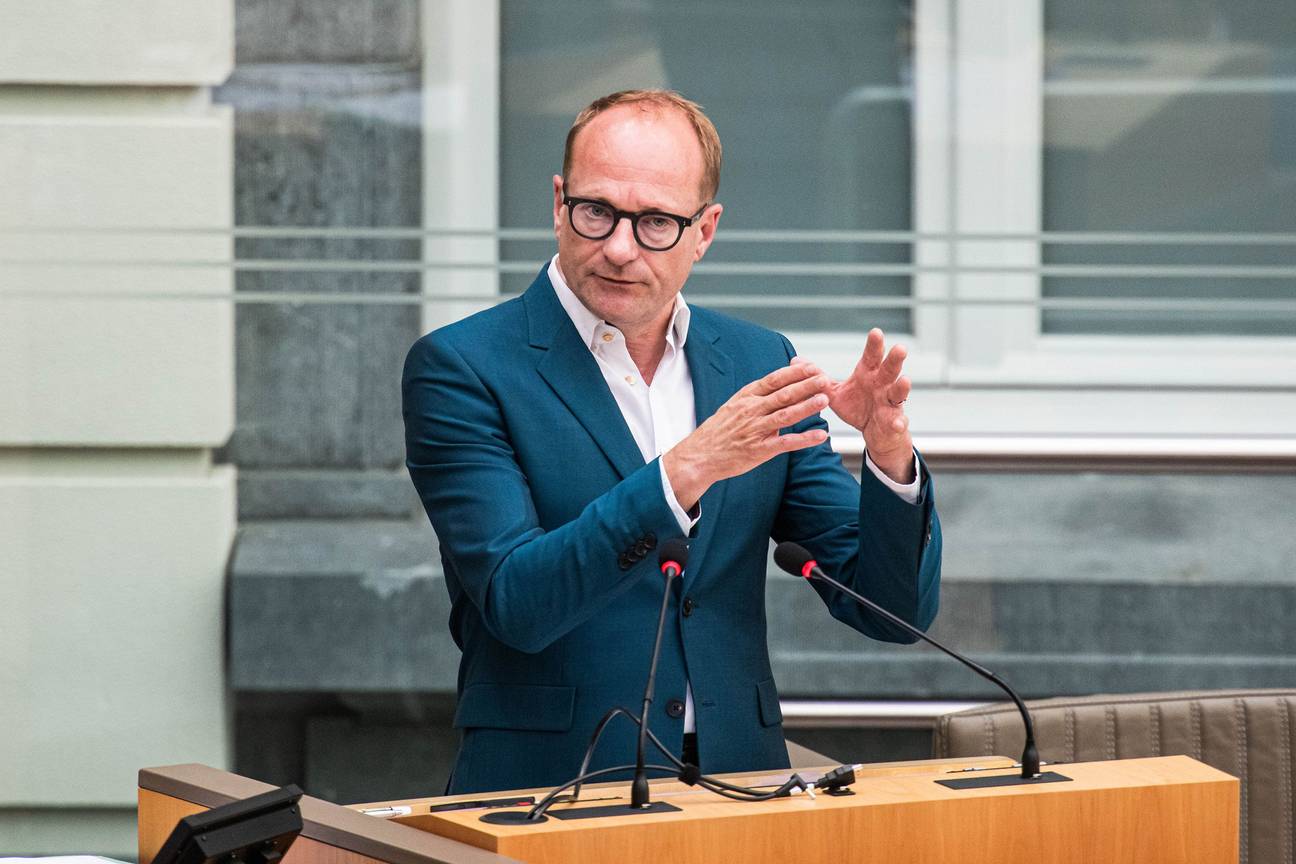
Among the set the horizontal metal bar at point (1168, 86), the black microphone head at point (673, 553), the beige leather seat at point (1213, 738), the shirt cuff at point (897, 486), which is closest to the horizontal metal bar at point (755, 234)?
the horizontal metal bar at point (1168, 86)

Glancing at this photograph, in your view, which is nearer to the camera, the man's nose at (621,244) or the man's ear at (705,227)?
the man's nose at (621,244)

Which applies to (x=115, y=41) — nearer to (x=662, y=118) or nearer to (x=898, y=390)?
(x=662, y=118)

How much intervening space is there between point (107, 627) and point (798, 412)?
272 centimetres

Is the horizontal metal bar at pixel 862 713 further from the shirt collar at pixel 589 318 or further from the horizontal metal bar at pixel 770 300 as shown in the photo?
the shirt collar at pixel 589 318

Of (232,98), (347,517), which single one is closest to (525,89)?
(232,98)

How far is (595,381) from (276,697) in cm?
226

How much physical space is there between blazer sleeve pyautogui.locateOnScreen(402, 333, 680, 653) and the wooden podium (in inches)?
10.3

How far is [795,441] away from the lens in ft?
6.58

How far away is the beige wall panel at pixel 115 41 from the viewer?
4.02m

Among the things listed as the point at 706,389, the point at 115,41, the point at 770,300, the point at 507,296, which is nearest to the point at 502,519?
the point at 706,389

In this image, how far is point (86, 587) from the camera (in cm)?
415

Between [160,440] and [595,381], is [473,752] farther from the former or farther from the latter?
[160,440]

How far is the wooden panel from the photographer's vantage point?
1.66m

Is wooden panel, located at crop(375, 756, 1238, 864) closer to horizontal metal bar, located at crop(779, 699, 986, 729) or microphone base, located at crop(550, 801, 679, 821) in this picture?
microphone base, located at crop(550, 801, 679, 821)
